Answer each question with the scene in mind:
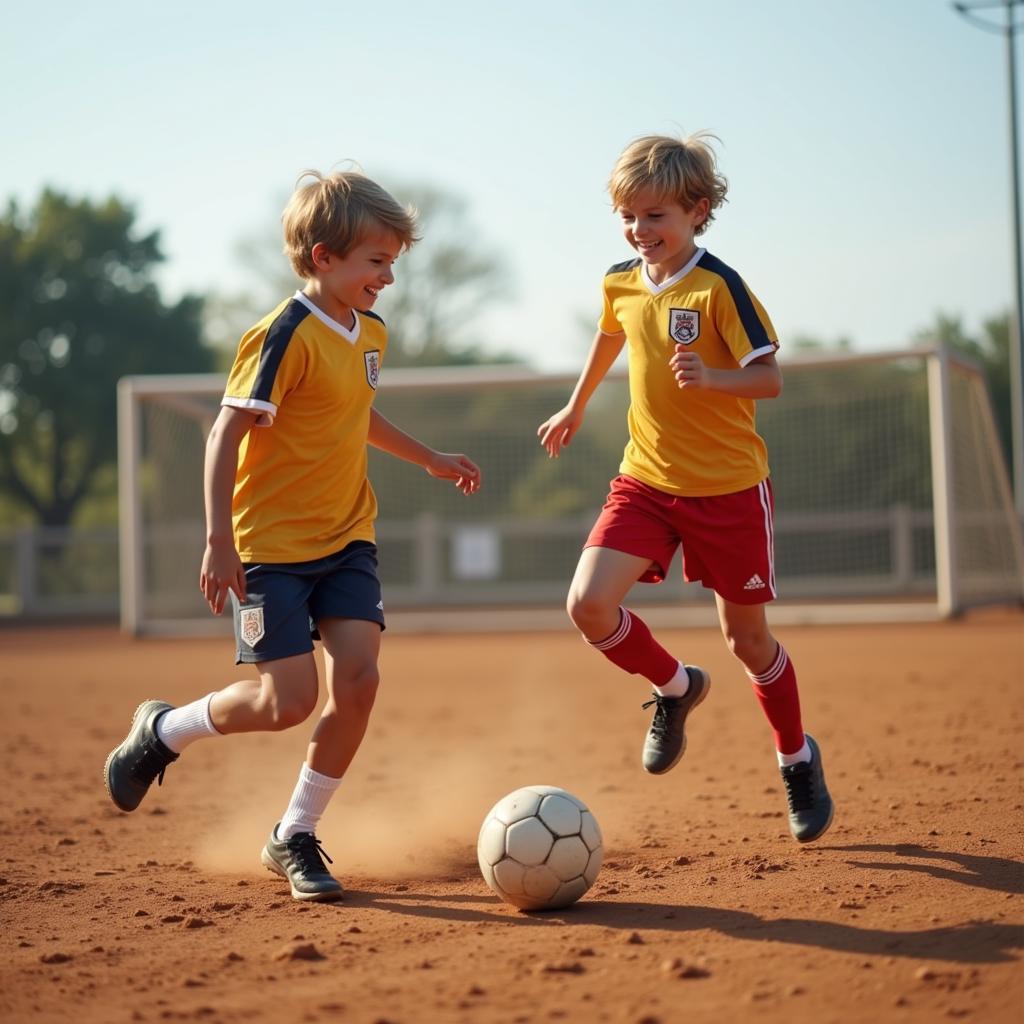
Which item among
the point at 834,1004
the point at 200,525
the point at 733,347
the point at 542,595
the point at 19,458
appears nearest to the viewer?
the point at 834,1004

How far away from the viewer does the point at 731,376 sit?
3836mm

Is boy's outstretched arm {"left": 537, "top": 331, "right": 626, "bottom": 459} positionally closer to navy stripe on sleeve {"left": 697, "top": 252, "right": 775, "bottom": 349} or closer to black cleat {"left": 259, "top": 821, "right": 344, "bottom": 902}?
navy stripe on sleeve {"left": 697, "top": 252, "right": 775, "bottom": 349}

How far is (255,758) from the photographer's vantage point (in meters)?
6.83

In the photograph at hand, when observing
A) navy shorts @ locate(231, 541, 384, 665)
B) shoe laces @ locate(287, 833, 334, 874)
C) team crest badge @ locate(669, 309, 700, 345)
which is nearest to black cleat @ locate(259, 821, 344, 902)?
shoe laces @ locate(287, 833, 334, 874)

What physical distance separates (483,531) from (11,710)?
54.1 feet

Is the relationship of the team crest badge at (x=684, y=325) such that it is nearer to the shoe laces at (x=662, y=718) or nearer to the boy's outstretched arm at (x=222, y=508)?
the shoe laces at (x=662, y=718)

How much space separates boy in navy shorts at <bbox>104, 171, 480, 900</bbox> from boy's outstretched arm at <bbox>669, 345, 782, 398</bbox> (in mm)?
892

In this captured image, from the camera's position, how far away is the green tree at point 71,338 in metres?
30.8

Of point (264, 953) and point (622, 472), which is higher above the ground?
point (622, 472)

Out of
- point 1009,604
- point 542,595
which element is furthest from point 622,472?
point 542,595

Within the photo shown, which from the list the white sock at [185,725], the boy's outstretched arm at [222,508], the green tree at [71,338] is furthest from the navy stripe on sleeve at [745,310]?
the green tree at [71,338]

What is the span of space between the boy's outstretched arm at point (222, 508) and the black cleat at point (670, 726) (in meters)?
1.52

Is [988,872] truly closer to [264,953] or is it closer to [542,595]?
[264,953]

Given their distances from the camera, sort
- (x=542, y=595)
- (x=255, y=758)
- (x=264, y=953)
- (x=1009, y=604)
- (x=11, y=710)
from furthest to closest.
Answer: (x=542, y=595), (x=1009, y=604), (x=11, y=710), (x=255, y=758), (x=264, y=953)
